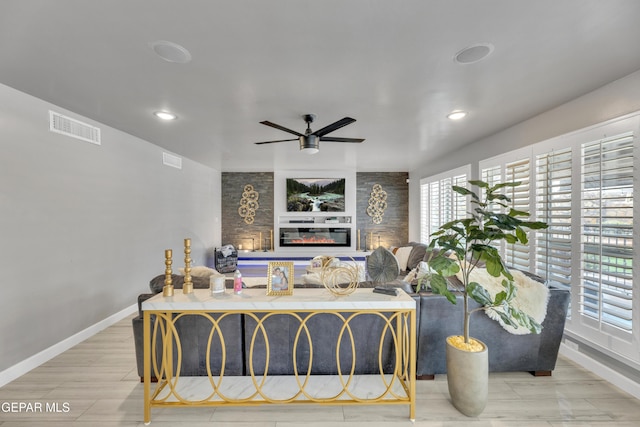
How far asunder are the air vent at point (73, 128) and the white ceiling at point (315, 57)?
0.45 feet

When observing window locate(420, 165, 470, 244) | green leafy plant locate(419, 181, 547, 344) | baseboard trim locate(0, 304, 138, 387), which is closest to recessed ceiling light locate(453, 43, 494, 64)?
green leafy plant locate(419, 181, 547, 344)

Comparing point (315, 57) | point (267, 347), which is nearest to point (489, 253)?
point (267, 347)

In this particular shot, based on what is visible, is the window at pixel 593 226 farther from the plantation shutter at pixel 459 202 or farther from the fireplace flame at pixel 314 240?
the fireplace flame at pixel 314 240

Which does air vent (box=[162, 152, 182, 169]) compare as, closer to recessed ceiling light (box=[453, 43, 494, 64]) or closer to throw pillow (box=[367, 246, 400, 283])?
throw pillow (box=[367, 246, 400, 283])

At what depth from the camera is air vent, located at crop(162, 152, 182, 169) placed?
458 centimetres

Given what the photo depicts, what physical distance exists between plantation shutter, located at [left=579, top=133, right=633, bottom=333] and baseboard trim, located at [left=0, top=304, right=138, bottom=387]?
4.95 m

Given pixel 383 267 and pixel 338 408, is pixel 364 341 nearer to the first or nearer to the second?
pixel 338 408

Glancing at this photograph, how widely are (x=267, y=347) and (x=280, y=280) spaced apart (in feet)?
1.47

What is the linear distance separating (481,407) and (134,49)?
329 cm

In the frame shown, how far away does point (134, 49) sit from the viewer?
175 centimetres

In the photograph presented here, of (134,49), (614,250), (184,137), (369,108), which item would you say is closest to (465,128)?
(369,108)

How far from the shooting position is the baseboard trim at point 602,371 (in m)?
2.11

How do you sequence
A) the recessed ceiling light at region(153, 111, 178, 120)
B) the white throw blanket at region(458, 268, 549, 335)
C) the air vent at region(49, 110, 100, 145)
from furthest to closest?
the recessed ceiling light at region(153, 111, 178, 120) < the air vent at region(49, 110, 100, 145) < the white throw blanket at region(458, 268, 549, 335)

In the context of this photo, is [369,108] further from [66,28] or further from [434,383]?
[434,383]
